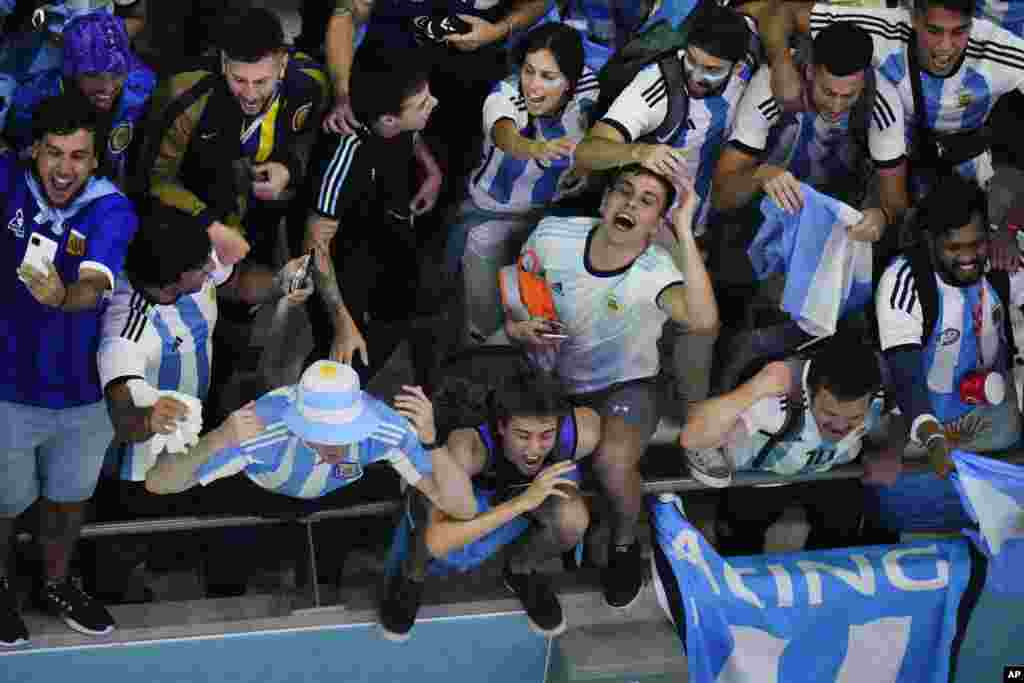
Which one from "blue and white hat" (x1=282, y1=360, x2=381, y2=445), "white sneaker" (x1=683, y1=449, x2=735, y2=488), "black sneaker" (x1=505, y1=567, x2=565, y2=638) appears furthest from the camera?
"white sneaker" (x1=683, y1=449, x2=735, y2=488)

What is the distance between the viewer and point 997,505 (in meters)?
3.99

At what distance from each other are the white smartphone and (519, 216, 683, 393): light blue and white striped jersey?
3.81ft

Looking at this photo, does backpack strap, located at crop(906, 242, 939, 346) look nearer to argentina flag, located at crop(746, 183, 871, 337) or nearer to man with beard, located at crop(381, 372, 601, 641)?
argentina flag, located at crop(746, 183, 871, 337)

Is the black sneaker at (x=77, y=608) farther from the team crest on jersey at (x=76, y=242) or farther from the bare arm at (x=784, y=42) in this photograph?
the bare arm at (x=784, y=42)

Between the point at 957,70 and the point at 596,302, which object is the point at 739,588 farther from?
the point at 957,70

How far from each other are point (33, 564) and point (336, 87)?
1.44 m

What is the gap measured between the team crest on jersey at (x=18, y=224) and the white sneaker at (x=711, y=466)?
1763mm

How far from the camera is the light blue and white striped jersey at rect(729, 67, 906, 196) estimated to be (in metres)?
3.97

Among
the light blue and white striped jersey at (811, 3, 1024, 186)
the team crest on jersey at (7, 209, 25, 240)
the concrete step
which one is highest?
the light blue and white striped jersey at (811, 3, 1024, 186)

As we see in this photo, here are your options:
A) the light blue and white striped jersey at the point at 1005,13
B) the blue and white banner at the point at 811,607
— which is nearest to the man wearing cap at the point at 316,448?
the blue and white banner at the point at 811,607

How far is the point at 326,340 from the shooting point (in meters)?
4.03

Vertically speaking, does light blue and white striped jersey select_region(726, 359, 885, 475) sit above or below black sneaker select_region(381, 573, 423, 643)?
above

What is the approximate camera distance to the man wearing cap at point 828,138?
3859 millimetres

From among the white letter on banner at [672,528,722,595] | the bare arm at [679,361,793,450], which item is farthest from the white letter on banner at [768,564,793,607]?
the bare arm at [679,361,793,450]
